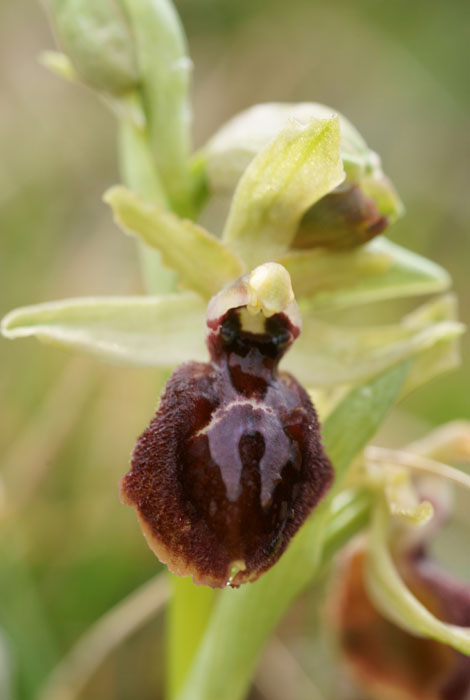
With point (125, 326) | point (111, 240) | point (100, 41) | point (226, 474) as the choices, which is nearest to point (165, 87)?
point (100, 41)

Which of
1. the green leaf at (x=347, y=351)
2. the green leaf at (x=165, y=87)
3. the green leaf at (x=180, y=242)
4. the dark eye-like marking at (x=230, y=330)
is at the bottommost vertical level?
the green leaf at (x=347, y=351)

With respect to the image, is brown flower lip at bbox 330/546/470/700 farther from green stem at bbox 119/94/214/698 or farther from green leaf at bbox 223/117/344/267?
green leaf at bbox 223/117/344/267

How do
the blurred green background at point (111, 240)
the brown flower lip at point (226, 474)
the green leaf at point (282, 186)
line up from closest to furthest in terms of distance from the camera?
the brown flower lip at point (226, 474) → the green leaf at point (282, 186) → the blurred green background at point (111, 240)

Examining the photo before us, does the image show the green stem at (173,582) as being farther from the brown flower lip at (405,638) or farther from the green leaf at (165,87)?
the brown flower lip at (405,638)

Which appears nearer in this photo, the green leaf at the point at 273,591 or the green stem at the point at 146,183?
the green leaf at the point at 273,591

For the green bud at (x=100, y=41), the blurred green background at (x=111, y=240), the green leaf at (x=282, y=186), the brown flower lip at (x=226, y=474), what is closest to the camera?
the brown flower lip at (x=226, y=474)

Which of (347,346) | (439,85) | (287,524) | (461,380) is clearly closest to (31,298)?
(461,380)

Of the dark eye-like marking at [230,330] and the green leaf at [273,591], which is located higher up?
the dark eye-like marking at [230,330]

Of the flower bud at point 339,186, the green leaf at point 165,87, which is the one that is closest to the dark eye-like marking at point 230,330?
the flower bud at point 339,186
